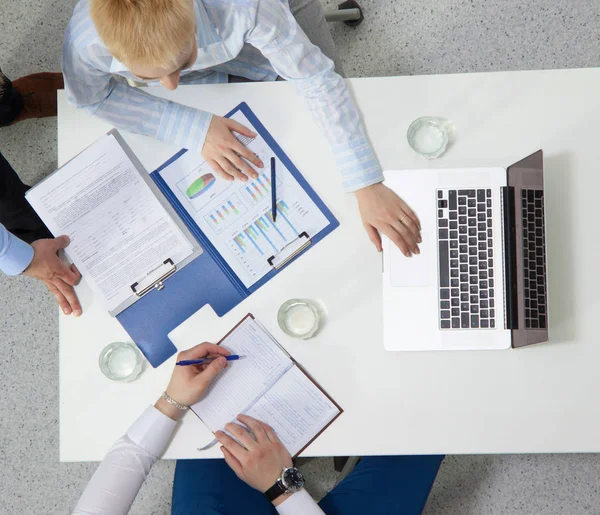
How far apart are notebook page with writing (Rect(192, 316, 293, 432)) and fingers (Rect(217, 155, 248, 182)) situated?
278mm

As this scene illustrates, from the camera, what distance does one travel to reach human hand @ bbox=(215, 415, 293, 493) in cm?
100

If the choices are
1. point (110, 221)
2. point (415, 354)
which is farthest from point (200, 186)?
point (415, 354)

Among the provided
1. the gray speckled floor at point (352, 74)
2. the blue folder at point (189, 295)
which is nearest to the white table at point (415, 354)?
the blue folder at point (189, 295)

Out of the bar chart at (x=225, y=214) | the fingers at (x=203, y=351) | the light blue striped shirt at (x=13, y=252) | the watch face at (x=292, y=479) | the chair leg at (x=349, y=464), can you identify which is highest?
the bar chart at (x=225, y=214)

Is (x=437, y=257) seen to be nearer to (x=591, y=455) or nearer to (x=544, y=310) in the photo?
(x=544, y=310)

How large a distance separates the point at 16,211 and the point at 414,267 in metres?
1.00

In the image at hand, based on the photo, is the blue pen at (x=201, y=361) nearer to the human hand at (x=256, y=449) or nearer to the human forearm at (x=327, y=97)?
the human hand at (x=256, y=449)

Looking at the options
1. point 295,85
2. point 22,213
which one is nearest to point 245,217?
point 295,85

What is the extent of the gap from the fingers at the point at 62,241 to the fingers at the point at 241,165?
1.14 feet

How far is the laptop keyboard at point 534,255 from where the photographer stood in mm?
956

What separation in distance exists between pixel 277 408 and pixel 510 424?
419 millimetres

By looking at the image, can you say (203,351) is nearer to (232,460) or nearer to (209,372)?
(209,372)

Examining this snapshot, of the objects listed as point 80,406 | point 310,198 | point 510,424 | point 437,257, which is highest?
point 310,198

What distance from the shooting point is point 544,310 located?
0.95 meters
